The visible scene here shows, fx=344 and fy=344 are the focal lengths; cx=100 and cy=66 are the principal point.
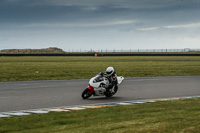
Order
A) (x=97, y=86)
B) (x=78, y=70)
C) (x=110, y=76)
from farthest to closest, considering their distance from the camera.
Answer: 1. (x=78, y=70)
2. (x=110, y=76)
3. (x=97, y=86)

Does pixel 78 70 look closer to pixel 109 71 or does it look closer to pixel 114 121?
pixel 109 71

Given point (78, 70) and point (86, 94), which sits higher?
point (86, 94)

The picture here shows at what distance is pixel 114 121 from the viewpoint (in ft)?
25.6

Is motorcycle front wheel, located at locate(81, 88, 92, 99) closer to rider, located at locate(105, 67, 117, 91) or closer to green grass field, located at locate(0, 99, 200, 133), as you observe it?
rider, located at locate(105, 67, 117, 91)

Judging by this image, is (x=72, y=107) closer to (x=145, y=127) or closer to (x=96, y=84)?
(x=96, y=84)

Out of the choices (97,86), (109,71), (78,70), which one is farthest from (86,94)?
(78,70)

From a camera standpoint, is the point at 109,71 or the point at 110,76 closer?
the point at 109,71

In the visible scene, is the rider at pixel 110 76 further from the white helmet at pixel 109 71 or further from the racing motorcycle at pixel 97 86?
the racing motorcycle at pixel 97 86

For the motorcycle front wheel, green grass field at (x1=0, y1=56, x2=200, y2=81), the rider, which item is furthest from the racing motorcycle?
green grass field at (x1=0, y1=56, x2=200, y2=81)

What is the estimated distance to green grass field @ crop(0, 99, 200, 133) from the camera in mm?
6716

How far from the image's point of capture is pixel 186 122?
24.1 feet

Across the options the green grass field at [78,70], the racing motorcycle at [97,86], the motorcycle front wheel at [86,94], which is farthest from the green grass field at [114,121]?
the green grass field at [78,70]

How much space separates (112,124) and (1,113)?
389 cm

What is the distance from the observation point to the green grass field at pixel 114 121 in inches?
264
